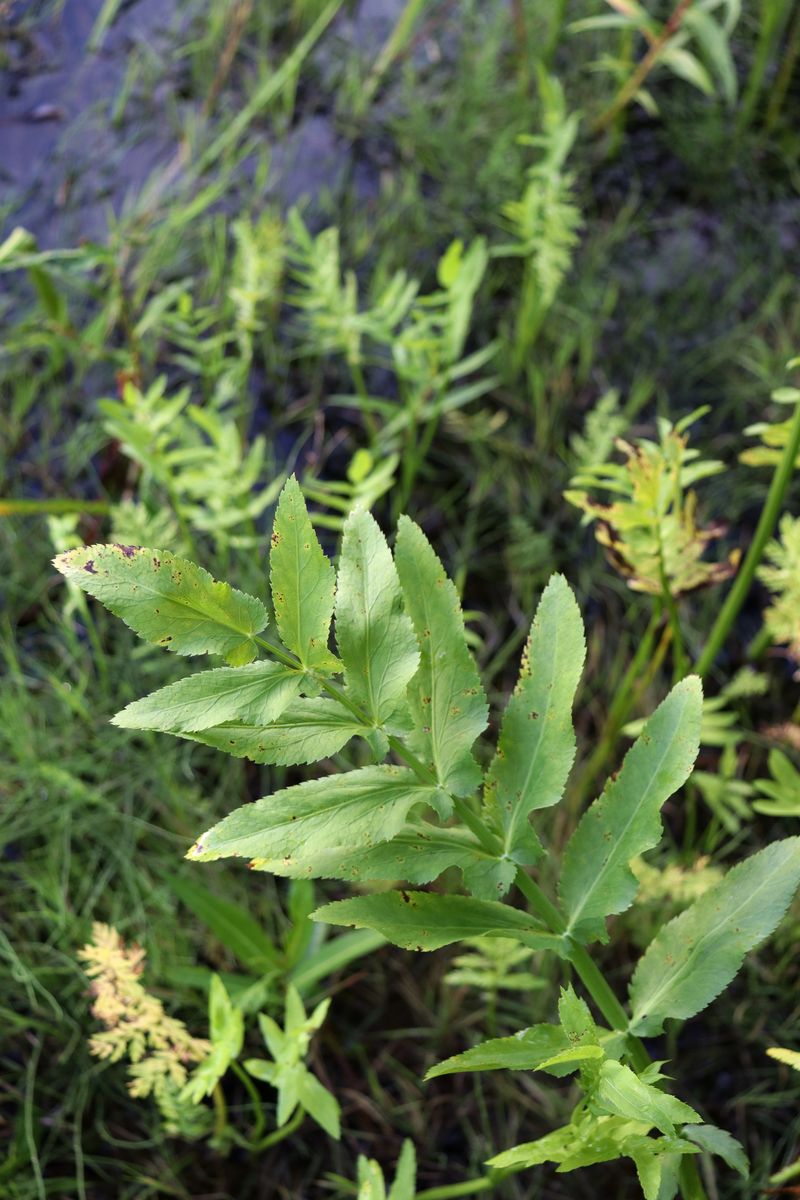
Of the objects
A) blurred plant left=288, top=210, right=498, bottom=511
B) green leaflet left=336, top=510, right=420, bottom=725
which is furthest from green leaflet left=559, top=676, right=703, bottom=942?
blurred plant left=288, top=210, right=498, bottom=511

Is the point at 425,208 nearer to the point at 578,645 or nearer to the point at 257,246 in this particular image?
the point at 257,246

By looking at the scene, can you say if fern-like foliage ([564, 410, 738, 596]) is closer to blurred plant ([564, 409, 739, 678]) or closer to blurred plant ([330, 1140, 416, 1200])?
blurred plant ([564, 409, 739, 678])

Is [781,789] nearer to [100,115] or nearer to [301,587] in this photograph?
[301,587]

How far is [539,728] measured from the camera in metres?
1.00

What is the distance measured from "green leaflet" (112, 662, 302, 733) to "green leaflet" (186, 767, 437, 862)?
7 centimetres

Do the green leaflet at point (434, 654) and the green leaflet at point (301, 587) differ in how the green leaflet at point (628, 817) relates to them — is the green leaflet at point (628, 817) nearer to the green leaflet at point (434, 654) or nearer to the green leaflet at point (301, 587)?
the green leaflet at point (434, 654)

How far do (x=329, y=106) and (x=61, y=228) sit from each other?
28.8 inches

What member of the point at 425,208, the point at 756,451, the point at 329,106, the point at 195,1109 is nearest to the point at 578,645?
the point at 756,451

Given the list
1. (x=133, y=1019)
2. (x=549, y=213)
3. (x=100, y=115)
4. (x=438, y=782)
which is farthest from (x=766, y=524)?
(x=100, y=115)

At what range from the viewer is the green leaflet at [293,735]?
34.2 inches

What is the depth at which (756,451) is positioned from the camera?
1.49 metres

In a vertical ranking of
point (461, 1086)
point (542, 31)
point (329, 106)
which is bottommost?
point (461, 1086)

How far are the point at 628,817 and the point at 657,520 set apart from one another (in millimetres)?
489

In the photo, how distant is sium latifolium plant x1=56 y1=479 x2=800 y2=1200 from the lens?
33.3 inches
